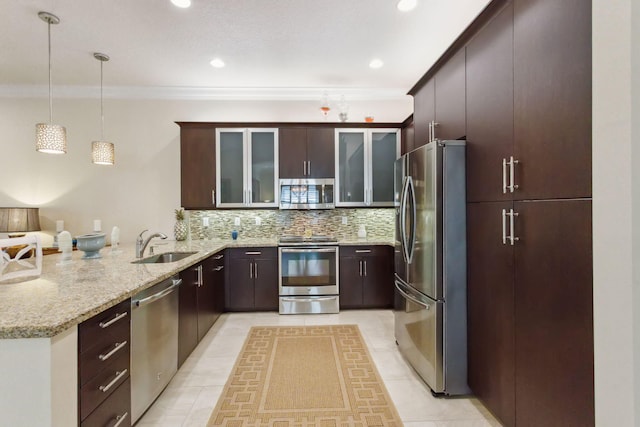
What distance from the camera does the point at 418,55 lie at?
329cm

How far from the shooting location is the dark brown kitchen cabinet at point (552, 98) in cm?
118

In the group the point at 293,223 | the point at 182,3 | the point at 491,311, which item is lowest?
the point at 491,311

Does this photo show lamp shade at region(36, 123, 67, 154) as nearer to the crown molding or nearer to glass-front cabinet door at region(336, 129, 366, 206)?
the crown molding

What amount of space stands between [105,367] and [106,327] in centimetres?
20

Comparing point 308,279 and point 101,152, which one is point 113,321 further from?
point 308,279

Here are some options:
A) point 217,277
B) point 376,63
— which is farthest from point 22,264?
point 376,63

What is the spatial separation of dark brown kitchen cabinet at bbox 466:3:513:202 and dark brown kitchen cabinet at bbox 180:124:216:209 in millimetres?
3166

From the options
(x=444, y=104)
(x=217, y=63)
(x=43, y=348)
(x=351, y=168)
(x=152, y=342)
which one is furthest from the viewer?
(x=351, y=168)

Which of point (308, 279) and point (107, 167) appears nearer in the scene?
point (308, 279)

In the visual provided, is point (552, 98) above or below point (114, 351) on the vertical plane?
above

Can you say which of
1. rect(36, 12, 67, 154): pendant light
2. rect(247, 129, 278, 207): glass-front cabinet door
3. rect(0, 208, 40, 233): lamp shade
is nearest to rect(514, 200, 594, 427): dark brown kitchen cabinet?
rect(247, 129, 278, 207): glass-front cabinet door

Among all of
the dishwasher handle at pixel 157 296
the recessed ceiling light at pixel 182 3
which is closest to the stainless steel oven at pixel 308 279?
the dishwasher handle at pixel 157 296

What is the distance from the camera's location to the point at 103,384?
139 cm

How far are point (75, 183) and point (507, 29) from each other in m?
5.30
